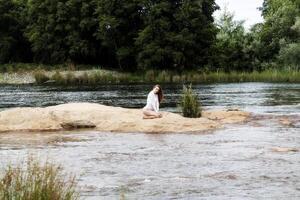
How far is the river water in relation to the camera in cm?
1294

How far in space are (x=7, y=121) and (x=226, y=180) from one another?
47.7ft

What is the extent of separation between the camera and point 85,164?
16.4m

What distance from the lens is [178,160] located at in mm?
16766

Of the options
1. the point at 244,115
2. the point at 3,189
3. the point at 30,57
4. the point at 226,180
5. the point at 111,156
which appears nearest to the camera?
the point at 3,189

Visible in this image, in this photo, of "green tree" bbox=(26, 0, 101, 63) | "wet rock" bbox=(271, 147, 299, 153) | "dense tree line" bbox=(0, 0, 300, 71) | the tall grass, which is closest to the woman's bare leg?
"wet rock" bbox=(271, 147, 299, 153)

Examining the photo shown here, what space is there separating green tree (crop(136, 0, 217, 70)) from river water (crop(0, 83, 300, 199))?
53366mm

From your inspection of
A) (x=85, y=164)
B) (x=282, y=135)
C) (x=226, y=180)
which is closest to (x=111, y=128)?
(x=282, y=135)

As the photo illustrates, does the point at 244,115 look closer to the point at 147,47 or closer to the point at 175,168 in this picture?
the point at 175,168

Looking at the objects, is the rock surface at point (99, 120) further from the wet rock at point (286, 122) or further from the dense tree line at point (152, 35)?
the dense tree line at point (152, 35)

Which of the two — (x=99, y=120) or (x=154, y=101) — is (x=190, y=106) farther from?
(x=99, y=120)

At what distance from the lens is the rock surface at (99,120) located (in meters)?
24.6

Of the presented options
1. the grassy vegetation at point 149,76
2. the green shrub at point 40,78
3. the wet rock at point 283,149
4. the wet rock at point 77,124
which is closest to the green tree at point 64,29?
the grassy vegetation at point 149,76

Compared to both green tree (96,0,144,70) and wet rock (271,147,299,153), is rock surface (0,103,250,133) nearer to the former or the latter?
wet rock (271,147,299,153)

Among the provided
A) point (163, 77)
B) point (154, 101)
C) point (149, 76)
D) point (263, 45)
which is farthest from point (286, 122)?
point (263, 45)
